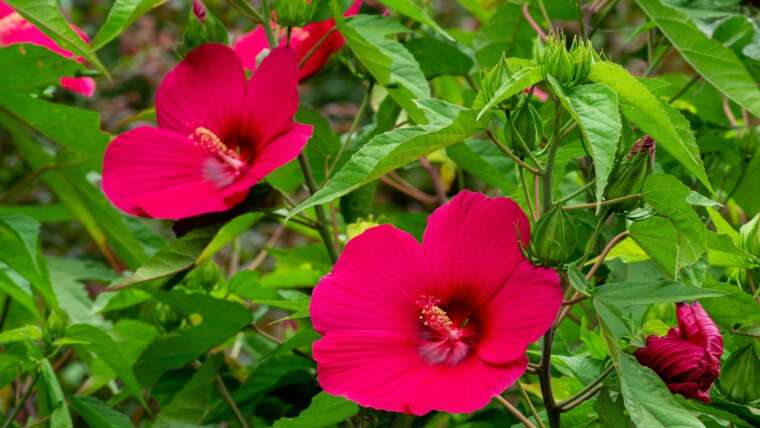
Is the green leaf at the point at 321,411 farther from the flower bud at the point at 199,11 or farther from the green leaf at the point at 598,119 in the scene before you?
the flower bud at the point at 199,11

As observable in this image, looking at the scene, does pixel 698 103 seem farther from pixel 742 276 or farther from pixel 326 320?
pixel 326 320

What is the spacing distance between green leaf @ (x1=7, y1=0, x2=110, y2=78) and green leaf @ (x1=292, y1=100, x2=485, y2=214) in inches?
11.8

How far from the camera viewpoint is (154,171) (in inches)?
36.4

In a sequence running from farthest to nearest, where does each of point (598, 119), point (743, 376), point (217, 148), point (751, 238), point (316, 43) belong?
point (316, 43) < point (217, 148) < point (751, 238) < point (743, 376) < point (598, 119)

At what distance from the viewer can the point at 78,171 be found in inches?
49.3

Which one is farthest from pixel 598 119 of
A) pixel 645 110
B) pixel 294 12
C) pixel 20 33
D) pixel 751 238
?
pixel 20 33

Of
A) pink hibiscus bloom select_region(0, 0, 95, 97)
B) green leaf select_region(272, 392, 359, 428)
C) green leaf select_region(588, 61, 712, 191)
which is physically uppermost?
green leaf select_region(588, 61, 712, 191)

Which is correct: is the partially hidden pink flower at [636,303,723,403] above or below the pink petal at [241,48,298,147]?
below

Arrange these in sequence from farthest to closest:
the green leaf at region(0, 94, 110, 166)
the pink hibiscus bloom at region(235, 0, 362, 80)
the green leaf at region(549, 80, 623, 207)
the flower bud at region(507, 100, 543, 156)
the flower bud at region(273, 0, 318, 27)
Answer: the green leaf at region(0, 94, 110, 166), the pink hibiscus bloom at region(235, 0, 362, 80), the flower bud at region(273, 0, 318, 27), the flower bud at region(507, 100, 543, 156), the green leaf at region(549, 80, 623, 207)

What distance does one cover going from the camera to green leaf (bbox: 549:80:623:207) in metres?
0.59

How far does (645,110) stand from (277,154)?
0.33m

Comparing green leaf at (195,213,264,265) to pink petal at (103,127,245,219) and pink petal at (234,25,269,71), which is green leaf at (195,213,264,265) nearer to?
pink petal at (103,127,245,219)

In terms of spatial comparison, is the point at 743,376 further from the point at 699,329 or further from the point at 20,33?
the point at 20,33

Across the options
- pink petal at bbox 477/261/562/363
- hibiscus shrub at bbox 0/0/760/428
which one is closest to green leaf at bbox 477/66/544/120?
hibiscus shrub at bbox 0/0/760/428
